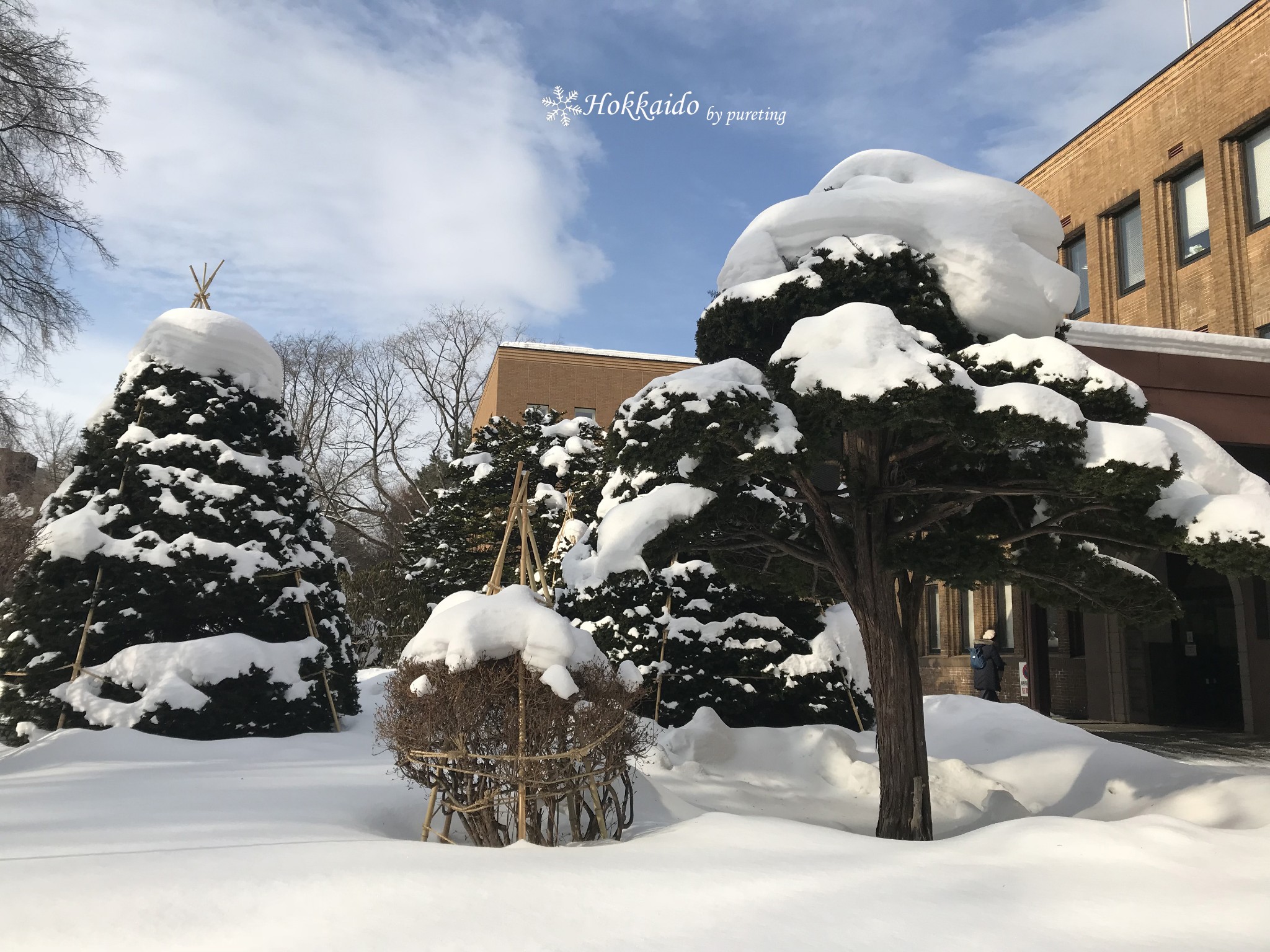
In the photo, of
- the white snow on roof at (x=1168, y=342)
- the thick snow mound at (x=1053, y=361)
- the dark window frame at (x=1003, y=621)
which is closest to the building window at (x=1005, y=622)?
the dark window frame at (x=1003, y=621)

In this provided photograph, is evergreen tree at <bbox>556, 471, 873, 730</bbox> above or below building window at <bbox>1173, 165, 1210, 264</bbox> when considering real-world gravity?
below

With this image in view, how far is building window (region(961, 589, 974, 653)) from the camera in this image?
1961 cm

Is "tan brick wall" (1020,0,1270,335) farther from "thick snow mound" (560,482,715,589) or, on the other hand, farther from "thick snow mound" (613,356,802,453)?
"thick snow mound" (560,482,715,589)

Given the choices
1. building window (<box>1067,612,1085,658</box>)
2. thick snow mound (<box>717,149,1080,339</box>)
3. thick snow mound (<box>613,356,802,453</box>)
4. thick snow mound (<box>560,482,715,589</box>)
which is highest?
thick snow mound (<box>717,149,1080,339</box>)

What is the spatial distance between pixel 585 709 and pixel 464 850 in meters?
1.03

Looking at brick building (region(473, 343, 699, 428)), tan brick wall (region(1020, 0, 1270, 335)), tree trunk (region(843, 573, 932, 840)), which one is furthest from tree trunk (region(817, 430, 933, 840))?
brick building (region(473, 343, 699, 428))

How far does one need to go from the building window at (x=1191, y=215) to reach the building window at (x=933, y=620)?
8283mm

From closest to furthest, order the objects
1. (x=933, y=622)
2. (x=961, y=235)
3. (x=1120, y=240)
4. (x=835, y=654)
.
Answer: (x=961, y=235)
(x=835, y=654)
(x=1120, y=240)
(x=933, y=622)

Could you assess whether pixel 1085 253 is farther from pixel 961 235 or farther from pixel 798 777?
pixel 798 777

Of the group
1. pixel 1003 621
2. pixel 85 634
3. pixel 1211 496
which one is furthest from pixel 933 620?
pixel 85 634

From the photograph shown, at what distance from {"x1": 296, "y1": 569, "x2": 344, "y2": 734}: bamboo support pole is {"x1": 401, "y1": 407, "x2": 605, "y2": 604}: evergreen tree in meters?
7.93

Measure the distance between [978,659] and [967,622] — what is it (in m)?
4.31

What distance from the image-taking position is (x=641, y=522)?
19.8 feet

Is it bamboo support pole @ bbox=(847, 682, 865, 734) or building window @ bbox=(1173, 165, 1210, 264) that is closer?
bamboo support pole @ bbox=(847, 682, 865, 734)
